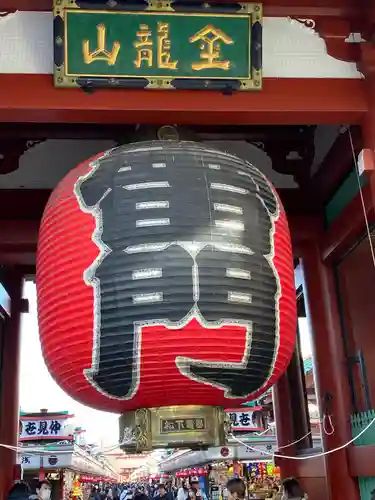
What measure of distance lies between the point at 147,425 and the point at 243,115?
1.67 metres

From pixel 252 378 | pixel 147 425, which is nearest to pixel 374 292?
pixel 252 378

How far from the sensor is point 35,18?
10.7 feet

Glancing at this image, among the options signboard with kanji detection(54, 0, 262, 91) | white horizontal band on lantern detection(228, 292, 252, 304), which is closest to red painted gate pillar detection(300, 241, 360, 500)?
signboard with kanji detection(54, 0, 262, 91)

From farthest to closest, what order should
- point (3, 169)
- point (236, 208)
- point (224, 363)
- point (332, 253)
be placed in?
point (3, 169) → point (332, 253) → point (236, 208) → point (224, 363)

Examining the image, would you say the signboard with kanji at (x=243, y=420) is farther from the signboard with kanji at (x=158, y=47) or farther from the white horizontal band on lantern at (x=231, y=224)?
the white horizontal band on lantern at (x=231, y=224)

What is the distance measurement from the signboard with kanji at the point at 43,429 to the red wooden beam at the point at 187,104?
12567 millimetres

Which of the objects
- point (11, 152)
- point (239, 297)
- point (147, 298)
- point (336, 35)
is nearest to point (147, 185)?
point (147, 298)

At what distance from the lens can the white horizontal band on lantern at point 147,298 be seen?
89.4 inches

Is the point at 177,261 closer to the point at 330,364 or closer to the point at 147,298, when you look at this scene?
the point at 147,298

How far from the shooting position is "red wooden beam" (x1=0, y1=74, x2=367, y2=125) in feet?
9.98

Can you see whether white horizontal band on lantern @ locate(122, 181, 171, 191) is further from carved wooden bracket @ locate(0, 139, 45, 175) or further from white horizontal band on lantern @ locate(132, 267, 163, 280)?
carved wooden bracket @ locate(0, 139, 45, 175)

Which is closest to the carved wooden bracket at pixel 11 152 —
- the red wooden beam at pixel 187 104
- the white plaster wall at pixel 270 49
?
the white plaster wall at pixel 270 49

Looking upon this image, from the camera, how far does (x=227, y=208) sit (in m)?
2.47

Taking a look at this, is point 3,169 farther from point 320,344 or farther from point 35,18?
point 320,344
